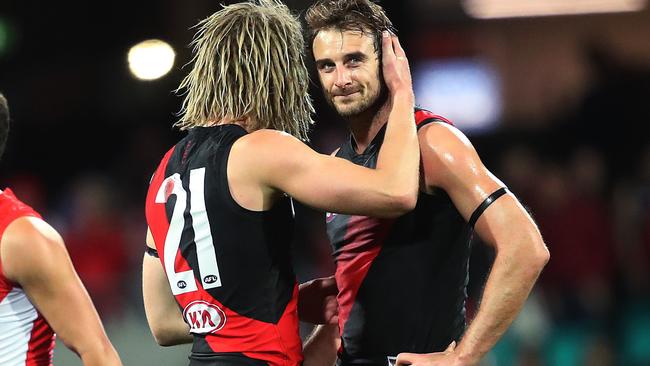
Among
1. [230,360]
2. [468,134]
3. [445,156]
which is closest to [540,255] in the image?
[445,156]

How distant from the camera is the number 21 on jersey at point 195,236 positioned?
276cm

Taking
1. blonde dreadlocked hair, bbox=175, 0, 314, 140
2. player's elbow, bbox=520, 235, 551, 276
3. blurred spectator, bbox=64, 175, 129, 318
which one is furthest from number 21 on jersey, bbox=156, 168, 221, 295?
blurred spectator, bbox=64, 175, 129, 318

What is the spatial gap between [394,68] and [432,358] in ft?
3.07

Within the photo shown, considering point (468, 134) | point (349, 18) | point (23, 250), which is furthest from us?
point (468, 134)

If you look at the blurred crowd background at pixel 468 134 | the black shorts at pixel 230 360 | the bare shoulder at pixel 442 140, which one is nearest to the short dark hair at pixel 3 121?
the black shorts at pixel 230 360

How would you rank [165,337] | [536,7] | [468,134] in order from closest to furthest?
[165,337]
[468,134]
[536,7]

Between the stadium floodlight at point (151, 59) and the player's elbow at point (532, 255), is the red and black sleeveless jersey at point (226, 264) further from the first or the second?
the stadium floodlight at point (151, 59)

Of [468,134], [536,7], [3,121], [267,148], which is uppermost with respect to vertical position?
[3,121]

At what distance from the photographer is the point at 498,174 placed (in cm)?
859

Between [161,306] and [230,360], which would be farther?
[161,306]

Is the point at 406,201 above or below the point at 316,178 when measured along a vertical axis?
below

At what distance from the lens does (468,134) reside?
9.32m

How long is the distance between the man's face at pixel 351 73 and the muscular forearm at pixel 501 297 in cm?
72

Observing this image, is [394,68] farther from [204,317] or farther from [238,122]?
[204,317]
